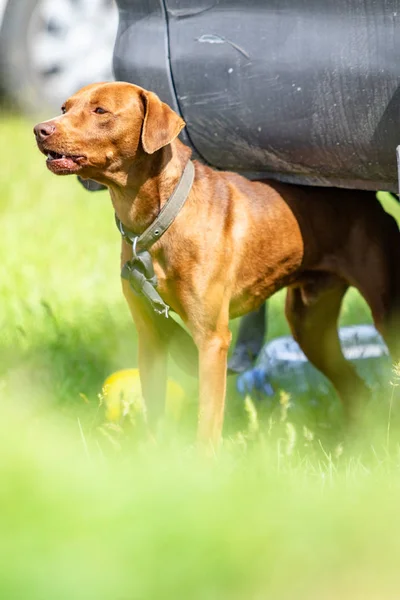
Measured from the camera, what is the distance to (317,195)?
4430 millimetres

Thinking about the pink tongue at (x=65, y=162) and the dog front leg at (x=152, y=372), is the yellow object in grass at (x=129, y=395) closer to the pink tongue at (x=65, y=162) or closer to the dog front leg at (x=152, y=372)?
the dog front leg at (x=152, y=372)

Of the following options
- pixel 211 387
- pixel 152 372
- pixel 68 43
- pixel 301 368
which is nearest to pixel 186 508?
pixel 211 387

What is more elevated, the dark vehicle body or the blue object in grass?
the dark vehicle body

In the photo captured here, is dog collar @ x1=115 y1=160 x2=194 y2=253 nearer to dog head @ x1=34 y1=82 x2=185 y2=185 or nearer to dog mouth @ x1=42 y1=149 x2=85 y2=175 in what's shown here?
dog head @ x1=34 y1=82 x2=185 y2=185

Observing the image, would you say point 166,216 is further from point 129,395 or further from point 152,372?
point 129,395

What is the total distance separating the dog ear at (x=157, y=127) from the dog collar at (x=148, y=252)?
23 centimetres

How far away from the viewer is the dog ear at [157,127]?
3.72m

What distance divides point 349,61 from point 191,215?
852mm

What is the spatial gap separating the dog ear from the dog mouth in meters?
0.24

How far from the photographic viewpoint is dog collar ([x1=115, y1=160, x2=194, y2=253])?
12.7ft

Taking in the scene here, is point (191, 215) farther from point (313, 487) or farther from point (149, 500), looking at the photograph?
point (149, 500)

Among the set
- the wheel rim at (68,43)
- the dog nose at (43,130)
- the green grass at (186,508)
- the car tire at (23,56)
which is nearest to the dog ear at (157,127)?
the dog nose at (43,130)

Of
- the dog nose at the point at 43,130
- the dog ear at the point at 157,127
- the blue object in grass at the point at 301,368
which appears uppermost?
the dog nose at the point at 43,130

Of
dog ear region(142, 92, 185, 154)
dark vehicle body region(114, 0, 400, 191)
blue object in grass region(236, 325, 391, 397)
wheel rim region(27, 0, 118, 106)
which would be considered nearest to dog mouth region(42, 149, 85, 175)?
dog ear region(142, 92, 185, 154)
